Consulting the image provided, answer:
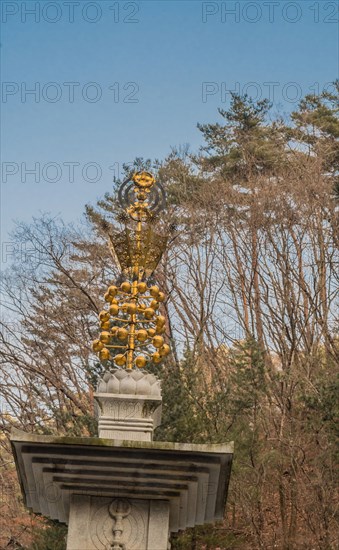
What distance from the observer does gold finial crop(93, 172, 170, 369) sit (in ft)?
24.4

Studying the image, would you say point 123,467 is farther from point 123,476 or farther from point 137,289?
point 137,289

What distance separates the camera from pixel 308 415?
18.0 metres

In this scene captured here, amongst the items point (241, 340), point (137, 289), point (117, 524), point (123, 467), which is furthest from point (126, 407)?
point (241, 340)

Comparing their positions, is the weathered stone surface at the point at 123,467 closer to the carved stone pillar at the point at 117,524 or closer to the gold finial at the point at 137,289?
the carved stone pillar at the point at 117,524

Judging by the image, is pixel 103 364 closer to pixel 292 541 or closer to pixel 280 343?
pixel 292 541

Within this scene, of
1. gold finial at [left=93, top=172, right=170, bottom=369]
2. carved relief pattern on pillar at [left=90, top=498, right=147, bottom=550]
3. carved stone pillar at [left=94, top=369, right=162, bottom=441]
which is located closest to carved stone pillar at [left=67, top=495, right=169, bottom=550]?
Result: carved relief pattern on pillar at [left=90, top=498, right=147, bottom=550]

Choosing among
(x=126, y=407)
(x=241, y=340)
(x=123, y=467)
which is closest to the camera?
(x=123, y=467)

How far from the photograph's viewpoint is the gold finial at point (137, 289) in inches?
292

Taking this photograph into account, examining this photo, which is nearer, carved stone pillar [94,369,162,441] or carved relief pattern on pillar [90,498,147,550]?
carved relief pattern on pillar [90,498,147,550]

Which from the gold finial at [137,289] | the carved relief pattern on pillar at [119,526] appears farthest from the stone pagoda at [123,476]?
the gold finial at [137,289]

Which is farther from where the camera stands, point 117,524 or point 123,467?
point 117,524

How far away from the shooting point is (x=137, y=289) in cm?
773

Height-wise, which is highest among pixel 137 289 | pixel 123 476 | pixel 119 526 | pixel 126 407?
pixel 137 289

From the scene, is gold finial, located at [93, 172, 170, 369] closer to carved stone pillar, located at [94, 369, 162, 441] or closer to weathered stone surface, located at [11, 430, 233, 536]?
carved stone pillar, located at [94, 369, 162, 441]
